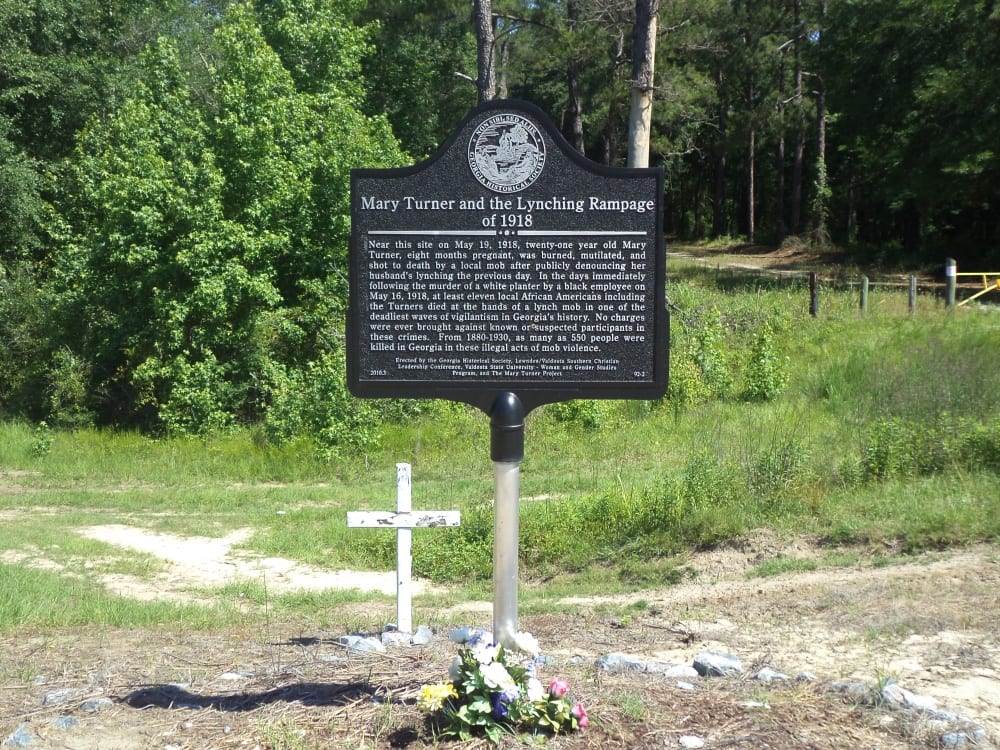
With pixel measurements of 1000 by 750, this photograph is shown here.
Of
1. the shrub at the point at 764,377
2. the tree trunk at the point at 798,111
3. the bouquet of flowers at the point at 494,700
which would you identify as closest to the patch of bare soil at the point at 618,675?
the bouquet of flowers at the point at 494,700

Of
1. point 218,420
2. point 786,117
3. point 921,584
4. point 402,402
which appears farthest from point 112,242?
point 786,117

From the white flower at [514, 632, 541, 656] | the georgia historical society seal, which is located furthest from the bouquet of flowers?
the georgia historical society seal

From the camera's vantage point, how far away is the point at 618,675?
16.9 feet

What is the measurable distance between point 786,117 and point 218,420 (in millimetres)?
28079

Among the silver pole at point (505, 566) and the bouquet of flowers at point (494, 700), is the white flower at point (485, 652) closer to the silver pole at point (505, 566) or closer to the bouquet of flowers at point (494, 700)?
the bouquet of flowers at point (494, 700)

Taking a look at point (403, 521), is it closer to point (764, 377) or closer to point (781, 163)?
point (764, 377)

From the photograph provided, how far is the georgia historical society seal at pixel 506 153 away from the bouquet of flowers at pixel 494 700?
89.0 inches

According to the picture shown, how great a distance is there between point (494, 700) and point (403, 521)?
5.95ft

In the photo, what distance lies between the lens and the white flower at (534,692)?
4.33 m

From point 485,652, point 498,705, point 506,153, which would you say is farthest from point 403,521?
point 506,153

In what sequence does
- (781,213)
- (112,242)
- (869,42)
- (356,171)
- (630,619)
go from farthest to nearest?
(781,213)
(869,42)
(112,242)
(630,619)
(356,171)

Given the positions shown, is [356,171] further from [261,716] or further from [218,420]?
[218,420]

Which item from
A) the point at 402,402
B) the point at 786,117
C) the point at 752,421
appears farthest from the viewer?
the point at 786,117

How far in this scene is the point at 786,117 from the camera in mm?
36625
